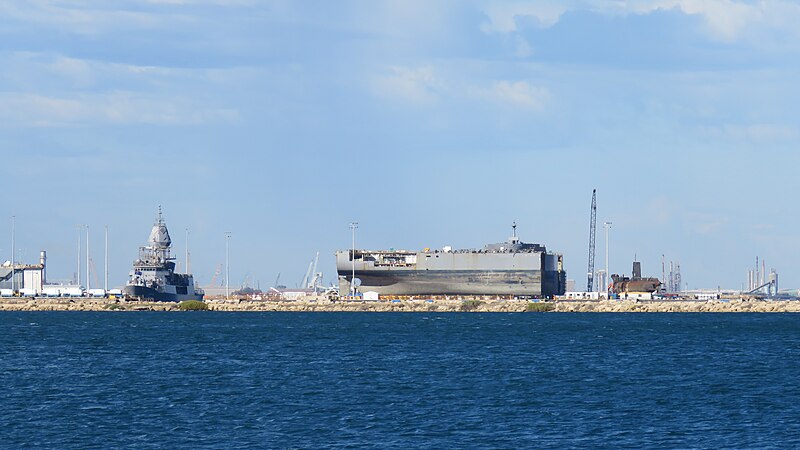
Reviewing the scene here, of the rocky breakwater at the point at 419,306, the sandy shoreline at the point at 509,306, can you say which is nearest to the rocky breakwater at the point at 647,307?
the sandy shoreline at the point at 509,306

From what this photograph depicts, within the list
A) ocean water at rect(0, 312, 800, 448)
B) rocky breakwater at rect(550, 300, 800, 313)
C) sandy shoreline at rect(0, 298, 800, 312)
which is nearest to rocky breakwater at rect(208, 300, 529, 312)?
sandy shoreline at rect(0, 298, 800, 312)

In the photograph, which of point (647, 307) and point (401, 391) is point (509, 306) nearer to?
point (647, 307)

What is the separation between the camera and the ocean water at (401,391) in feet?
150

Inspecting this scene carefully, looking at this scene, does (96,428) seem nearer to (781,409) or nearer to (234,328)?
(781,409)

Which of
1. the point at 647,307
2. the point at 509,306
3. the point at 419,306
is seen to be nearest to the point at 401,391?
the point at 509,306

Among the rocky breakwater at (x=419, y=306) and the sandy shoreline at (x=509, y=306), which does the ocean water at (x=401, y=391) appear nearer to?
the sandy shoreline at (x=509, y=306)

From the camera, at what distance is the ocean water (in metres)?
45.7

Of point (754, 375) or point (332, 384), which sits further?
point (754, 375)

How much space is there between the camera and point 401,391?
60.2 metres

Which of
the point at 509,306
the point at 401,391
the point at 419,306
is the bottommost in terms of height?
the point at 401,391

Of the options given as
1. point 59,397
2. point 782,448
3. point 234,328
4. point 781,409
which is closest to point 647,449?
point 782,448

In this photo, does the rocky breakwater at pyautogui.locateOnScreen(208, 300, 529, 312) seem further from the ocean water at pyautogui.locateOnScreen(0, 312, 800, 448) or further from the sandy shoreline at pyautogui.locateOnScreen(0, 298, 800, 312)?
the ocean water at pyautogui.locateOnScreen(0, 312, 800, 448)

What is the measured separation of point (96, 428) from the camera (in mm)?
47625

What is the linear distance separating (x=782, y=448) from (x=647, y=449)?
14.9 feet
